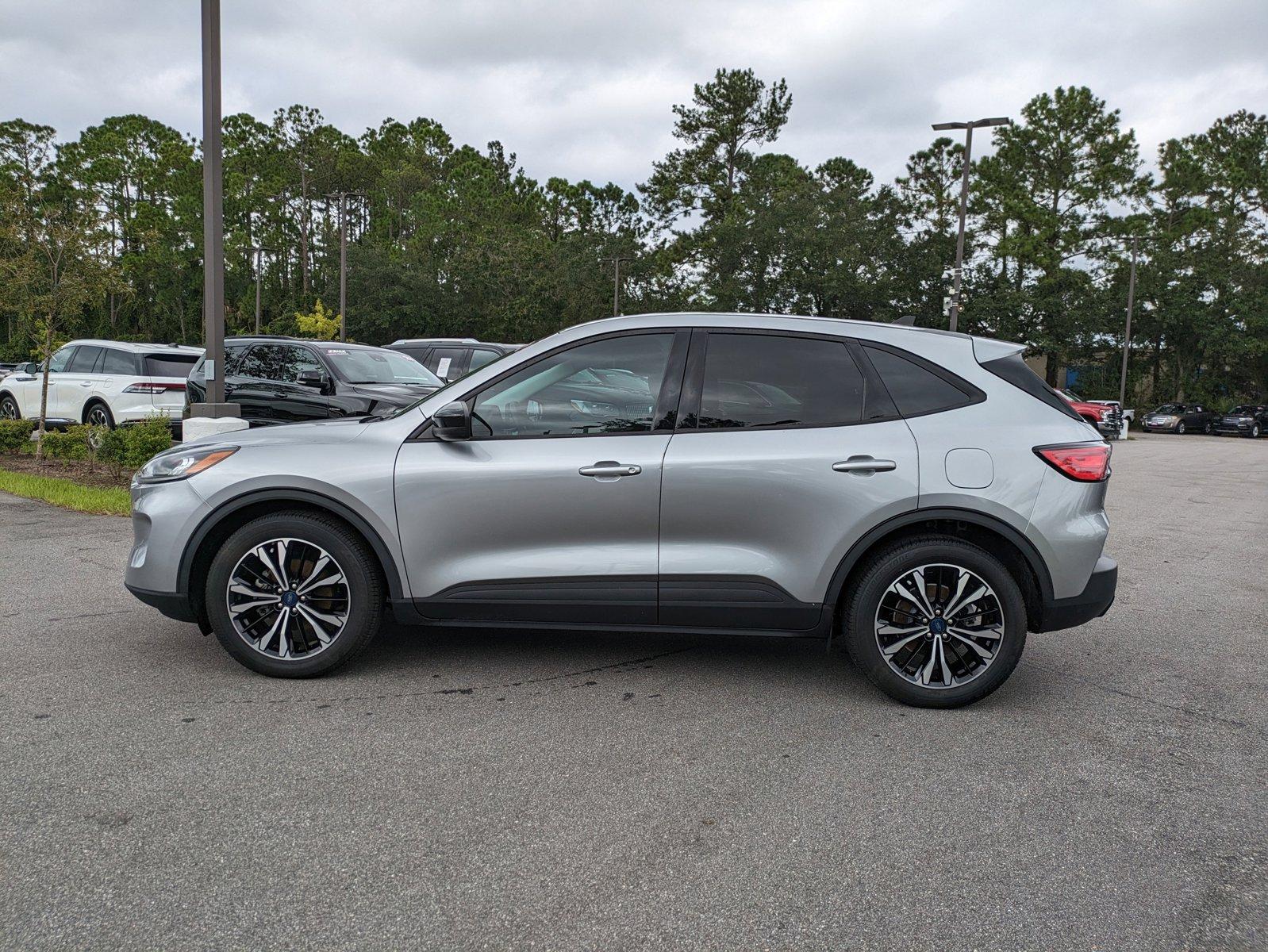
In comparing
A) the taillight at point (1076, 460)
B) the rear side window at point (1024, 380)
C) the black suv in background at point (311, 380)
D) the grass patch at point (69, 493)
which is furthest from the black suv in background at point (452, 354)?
the taillight at point (1076, 460)

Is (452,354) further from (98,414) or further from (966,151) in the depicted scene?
(966,151)

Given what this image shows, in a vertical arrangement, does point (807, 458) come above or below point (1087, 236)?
below

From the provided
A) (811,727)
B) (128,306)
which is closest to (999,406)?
(811,727)

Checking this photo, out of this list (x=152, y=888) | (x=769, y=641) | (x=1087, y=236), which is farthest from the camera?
(x=1087, y=236)

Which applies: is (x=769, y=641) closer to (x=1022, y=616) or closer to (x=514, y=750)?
(x=1022, y=616)

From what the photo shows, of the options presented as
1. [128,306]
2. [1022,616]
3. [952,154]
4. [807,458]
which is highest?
[952,154]

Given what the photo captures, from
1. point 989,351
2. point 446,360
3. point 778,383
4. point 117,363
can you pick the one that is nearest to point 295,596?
point 778,383

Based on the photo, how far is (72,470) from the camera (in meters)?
12.3

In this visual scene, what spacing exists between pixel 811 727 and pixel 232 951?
238 cm

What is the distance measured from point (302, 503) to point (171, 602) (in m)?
0.75

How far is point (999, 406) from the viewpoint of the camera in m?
4.26

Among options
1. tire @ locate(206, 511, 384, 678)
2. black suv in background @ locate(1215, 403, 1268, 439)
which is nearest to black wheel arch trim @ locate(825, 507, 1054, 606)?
tire @ locate(206, 511, 384, 678)

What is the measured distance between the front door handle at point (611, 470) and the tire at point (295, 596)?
108 cm

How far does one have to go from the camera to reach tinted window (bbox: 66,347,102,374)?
579 inches
